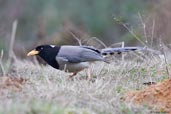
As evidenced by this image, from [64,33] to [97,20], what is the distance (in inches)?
312

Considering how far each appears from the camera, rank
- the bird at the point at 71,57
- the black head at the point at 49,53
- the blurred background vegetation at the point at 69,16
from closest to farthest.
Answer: the bird at the point at 71,57, the black head at the point at 49,53, the blurred background vegetation at the point at 69,16

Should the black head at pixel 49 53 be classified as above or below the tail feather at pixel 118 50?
below

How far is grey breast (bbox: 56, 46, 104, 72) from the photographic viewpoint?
977cm

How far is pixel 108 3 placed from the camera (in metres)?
25.1

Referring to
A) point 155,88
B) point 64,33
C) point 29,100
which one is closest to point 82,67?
point 155,88

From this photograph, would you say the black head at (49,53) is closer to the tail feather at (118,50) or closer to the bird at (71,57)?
the bird at (71,57)

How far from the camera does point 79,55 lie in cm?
994

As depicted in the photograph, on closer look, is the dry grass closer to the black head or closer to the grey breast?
the grey breast

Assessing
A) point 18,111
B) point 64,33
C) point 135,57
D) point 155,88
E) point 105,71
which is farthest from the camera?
point 64,33

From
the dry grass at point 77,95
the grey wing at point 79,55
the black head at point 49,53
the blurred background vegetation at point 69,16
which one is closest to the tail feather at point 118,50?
the grey wing at point 79,55

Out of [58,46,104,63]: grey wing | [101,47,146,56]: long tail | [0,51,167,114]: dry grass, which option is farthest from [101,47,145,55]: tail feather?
[0,51,167,114]: dry grass

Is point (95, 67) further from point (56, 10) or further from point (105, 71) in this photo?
point (56, 10)

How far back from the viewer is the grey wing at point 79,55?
9.86m

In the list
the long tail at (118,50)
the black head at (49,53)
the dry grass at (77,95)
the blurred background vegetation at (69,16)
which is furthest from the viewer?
the blurred background vegetation at (69,16)
